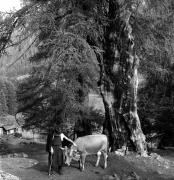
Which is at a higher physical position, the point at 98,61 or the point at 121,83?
the point at 98,61

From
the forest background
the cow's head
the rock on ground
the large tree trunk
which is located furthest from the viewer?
the large tree trunk

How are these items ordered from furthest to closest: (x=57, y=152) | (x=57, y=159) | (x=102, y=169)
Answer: (x=102, y=169)
(x=57, y=152)
(x=57, y=159)

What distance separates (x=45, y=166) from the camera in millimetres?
12531

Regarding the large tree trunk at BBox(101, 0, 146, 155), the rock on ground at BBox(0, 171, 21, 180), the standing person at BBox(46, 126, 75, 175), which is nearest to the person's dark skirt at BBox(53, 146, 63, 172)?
the standing person at BBox(46, 126, 75, 175)

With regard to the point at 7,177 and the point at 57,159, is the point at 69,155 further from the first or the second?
the point at 7,177

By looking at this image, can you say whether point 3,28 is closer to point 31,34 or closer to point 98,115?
point 31,34

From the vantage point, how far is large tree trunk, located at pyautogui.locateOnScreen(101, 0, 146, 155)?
14.5m

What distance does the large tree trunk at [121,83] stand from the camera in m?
14.5

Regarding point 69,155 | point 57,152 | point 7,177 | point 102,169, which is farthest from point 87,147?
point 7,177

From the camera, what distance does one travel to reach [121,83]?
14.7 meters

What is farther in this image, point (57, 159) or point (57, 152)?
point (57, 152)

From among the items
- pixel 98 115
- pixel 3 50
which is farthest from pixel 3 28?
pixel 98 115

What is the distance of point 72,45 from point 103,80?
8.88 feet

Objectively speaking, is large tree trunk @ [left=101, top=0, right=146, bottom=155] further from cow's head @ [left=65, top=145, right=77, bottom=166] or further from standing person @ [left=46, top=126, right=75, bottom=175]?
standing person @ [left=46, top=126, right=75, bottom=175]
